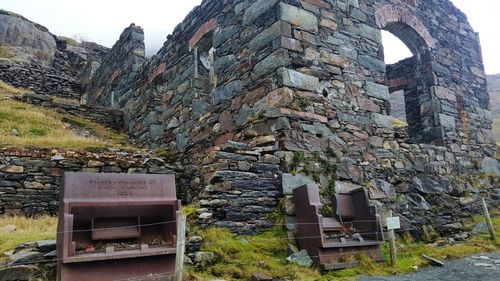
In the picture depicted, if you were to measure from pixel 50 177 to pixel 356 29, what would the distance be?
5.71 metres

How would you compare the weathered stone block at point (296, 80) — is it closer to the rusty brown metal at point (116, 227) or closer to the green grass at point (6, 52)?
the rusty brown metal at point (116, 227)

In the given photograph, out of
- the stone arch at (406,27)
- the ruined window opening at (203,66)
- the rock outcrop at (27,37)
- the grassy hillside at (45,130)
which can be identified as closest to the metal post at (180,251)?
the grassy hillside at (45,130)

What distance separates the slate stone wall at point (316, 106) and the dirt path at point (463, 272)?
133cm

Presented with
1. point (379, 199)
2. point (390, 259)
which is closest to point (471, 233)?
point (379, 199)

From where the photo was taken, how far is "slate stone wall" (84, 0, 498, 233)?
17.7 ft

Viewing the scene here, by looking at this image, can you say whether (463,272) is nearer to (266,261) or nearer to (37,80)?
(266,261)

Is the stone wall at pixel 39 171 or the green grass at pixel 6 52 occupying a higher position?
the green grass at pixel 6 52

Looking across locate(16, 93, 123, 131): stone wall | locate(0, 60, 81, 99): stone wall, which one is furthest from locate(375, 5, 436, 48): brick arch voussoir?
locate(0, 60, 81, 99): stone wall

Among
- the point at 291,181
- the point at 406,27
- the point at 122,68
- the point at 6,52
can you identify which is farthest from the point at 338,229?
the point at 6,52

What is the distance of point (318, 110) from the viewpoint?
5.97 metres

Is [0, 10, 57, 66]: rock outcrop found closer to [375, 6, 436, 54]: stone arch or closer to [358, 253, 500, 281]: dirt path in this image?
[375, 6, 436, 54]: stone arch

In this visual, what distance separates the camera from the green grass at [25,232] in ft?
12.5

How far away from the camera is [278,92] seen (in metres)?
5.72

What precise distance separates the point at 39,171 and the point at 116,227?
10.8ft
